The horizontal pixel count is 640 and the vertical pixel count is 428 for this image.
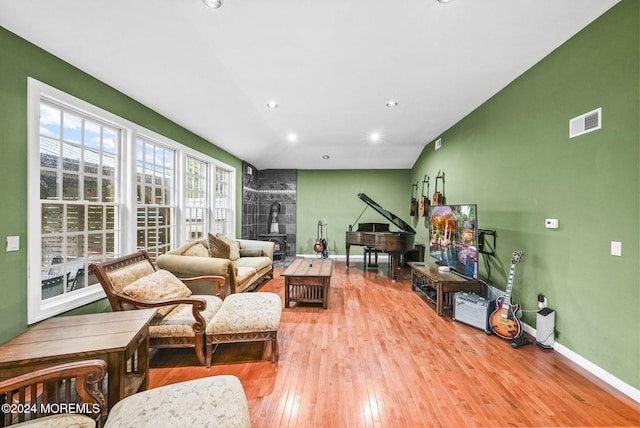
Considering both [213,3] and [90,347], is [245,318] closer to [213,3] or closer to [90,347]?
[90,347]

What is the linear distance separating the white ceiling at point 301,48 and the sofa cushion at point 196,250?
187 centimetres

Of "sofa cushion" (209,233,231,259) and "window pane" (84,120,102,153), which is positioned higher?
"window pane" (84,120,102,153)

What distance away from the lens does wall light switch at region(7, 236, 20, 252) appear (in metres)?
1.92

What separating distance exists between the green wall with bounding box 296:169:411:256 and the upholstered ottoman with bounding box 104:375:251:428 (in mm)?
6657

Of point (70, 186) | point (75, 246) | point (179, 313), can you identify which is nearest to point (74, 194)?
point (70, 186)

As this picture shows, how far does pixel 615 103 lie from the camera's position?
6.93 feet

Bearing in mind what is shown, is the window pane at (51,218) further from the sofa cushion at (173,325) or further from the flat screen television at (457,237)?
the flat screen television at (457,237)

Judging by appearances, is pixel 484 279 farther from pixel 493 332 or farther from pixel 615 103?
pixel 615 103

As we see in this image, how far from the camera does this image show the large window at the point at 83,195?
6.99ft

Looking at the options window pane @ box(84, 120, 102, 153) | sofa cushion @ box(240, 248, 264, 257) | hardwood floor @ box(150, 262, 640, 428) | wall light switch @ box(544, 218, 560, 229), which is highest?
window pane @ box(84, 120, 102, 153)

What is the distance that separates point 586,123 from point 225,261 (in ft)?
12.8

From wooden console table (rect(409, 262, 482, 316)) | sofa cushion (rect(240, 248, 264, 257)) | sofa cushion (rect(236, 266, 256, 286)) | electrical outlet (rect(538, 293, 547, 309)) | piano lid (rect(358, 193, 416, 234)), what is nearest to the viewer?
electrical outlet (rect(538, 293, 547, 309))

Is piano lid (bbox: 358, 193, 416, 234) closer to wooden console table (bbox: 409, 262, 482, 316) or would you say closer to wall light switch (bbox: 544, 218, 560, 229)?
wooden console table (bbox: 409, 262, 482, 316)

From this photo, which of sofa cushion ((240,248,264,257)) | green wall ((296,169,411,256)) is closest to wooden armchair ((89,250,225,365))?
sofa cushion ((240,248,264,257))
